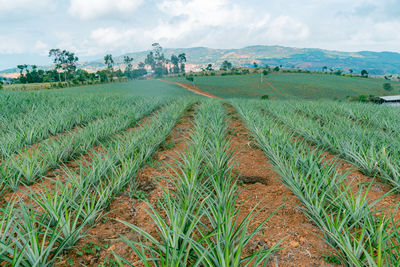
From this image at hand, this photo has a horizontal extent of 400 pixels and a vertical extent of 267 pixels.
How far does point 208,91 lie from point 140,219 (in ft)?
142

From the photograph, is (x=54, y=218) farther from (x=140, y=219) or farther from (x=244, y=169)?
(x=244, y=169)

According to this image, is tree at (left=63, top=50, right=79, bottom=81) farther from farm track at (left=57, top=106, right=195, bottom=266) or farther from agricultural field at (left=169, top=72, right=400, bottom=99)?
farm track at (left=57, top=106, right=195, bottom=266)

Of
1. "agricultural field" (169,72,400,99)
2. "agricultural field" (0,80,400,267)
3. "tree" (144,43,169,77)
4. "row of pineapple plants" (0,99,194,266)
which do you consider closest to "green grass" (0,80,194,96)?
"agricultural field" (0,80,400,267)

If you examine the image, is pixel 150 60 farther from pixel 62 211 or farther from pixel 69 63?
pixel 62 211

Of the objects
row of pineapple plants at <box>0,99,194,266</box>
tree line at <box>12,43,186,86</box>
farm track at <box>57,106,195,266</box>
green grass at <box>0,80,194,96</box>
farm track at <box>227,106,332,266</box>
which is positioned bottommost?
farm track at <box>227,106,332,266</box>

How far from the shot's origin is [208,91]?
1745 inches

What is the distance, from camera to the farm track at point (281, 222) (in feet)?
5.25

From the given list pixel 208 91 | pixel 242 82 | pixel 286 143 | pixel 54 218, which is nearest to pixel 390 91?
pixel 242 82

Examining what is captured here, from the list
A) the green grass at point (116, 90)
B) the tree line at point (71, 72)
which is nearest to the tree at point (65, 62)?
the tree line at point (71, 72)

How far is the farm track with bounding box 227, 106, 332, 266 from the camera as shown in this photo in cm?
160

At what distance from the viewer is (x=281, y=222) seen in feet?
6.60

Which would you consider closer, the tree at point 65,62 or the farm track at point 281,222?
the farm track at point 281,222

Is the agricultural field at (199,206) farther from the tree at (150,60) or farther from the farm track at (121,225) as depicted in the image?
the tree at (150,60)

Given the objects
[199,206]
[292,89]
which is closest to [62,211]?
[199,206]
